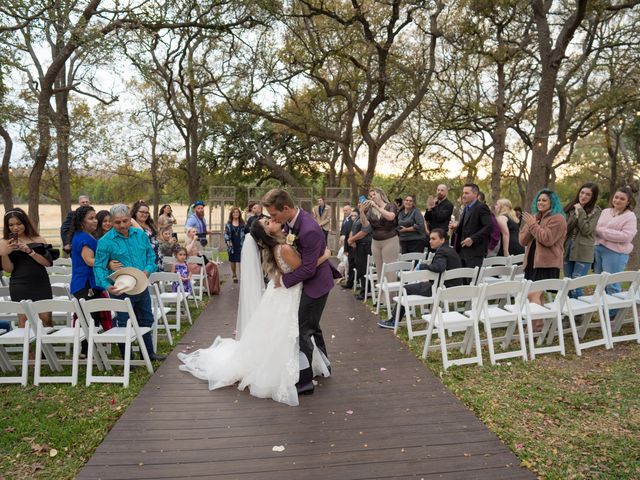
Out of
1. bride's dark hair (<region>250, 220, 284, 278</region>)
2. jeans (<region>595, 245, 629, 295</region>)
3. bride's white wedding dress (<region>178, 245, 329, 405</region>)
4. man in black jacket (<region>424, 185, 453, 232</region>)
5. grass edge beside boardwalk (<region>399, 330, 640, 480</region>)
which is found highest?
man in black jacket (<region>424, 185, 453, 232</region>)

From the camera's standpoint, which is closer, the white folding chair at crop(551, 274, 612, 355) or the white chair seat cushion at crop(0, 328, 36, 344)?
the white chair seat cushion at crop(0, 328, 36, 344)

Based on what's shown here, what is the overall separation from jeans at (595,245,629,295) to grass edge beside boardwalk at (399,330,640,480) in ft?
3.73

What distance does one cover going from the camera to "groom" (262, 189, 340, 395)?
4.04 m

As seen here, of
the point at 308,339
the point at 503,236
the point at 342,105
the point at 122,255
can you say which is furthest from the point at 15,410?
the point at 342,105

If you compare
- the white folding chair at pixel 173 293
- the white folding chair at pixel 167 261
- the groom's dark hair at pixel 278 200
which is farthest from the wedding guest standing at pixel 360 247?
the groom's dark hair at pixel 278 200

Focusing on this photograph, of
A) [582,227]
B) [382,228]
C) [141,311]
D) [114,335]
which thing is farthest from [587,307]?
[114,335]

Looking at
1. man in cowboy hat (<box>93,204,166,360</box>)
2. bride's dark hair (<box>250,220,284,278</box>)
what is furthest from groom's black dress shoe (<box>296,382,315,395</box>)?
man in cowboy hat (<box>93,204,166,360</box>)

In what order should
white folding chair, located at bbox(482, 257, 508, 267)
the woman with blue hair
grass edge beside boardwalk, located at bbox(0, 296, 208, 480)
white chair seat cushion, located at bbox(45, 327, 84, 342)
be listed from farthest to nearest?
white folding chair, located at bbox(482, 257, 508, 267) < the woman with blue hair < white chair seat cushion, located at bbox(45, 327, 84, 342) < grass edge beside boardwalk, located at bbox(0, 296, 208, 480)

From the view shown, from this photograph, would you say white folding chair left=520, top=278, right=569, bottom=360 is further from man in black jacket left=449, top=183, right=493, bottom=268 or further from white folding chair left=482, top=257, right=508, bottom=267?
white folding chair left=482, top=257, right=508, bottom=267

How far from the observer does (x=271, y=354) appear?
4.25 metres

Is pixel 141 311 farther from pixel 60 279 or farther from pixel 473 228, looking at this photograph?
pixel 473 228

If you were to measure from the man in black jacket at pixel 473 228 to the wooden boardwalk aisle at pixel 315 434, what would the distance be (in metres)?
2.47

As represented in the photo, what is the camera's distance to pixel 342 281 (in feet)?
34.7

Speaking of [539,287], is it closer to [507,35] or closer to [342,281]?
[342,281]
